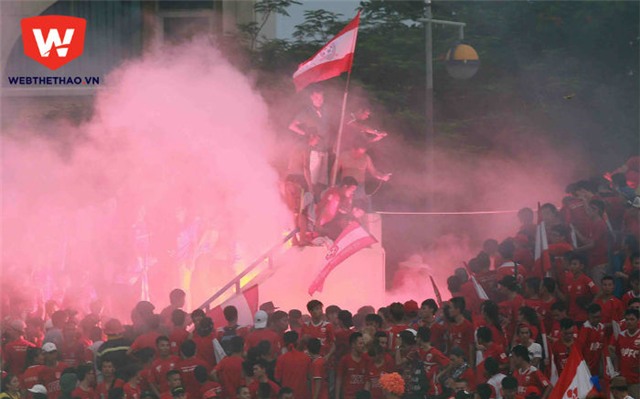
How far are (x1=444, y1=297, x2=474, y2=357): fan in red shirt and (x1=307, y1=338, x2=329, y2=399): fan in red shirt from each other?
1258 millimetres

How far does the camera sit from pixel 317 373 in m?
12.2

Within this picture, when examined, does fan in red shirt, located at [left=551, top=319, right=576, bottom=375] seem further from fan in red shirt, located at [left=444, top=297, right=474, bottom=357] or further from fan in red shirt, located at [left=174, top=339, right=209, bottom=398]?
fan in red shirt, located at [left=174, top=339, right=209, bottom=398]

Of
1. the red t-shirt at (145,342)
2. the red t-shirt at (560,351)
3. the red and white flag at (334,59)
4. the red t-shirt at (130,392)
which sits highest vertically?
the red and white flag at (334,59)

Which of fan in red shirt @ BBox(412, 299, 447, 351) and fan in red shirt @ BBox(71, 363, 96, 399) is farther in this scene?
fan in red shirt @ BBox(412, 299, 447, 351)

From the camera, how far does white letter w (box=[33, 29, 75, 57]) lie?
28.3 metres

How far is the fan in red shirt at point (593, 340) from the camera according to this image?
41.7 ft

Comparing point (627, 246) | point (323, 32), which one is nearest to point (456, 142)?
point (323, 32)

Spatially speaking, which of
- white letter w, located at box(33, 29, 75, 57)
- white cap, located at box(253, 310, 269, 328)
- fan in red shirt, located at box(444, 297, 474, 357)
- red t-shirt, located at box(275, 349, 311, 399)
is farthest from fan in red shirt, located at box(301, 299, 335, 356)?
white letter w, located at box(33, 29, 75, 57)

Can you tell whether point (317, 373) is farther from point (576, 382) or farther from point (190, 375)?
point (576, 382)

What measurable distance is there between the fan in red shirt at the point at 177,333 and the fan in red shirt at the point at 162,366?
0.43 m

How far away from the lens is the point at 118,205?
1941 centimetres

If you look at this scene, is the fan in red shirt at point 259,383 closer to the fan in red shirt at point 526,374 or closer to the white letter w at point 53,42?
the fan in red shirt at point 526,374

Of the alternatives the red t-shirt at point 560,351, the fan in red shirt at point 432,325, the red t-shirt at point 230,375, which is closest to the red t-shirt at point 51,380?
the red t-shirt at point 230,375

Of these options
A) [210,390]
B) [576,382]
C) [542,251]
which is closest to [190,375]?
[210,390]
